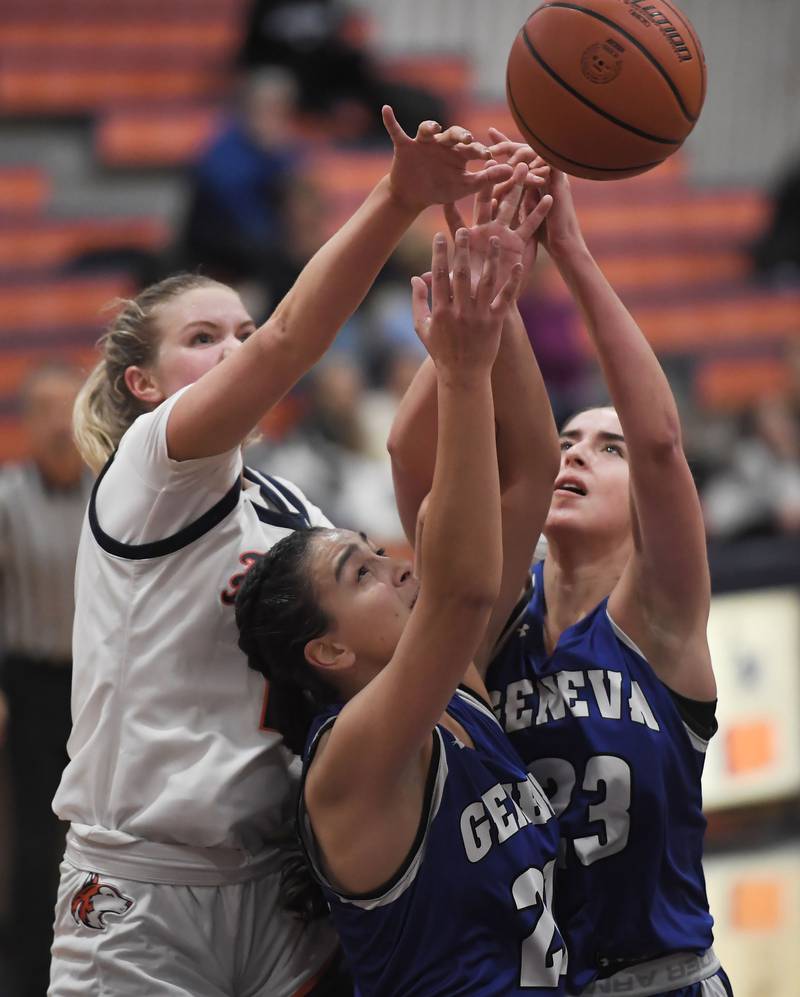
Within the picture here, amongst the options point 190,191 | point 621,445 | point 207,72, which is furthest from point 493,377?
point 207,72

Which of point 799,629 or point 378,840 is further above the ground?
point 378,840

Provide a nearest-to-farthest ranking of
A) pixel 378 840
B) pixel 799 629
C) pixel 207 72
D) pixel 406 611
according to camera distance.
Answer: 1. pixel 378 840
2. pixel 406 611
3. pixel 799 629
4. pixel 207 72

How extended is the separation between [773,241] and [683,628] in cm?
779

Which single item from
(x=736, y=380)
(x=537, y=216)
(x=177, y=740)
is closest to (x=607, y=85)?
(x=537, y=216)

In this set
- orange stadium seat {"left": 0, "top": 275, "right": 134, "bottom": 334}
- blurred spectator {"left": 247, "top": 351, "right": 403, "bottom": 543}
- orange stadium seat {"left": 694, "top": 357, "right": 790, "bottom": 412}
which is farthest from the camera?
orange stadium seat {"left": 694, "top": 357, "right": 790, "bottom": 412}

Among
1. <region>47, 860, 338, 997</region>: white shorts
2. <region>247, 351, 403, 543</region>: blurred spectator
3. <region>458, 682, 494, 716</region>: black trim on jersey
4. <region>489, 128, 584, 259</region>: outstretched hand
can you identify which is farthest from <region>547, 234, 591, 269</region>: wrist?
<region>247, 351, 403, 543</region>: blurred spectator

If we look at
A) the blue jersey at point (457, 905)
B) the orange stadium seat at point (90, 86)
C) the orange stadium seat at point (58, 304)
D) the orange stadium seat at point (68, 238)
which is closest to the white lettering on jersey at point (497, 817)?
the blue jersey at point (457, 905)

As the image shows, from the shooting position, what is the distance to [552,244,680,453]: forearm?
8.18 ft

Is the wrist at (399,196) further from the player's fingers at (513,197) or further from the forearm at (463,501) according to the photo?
the forearm at (463,501)

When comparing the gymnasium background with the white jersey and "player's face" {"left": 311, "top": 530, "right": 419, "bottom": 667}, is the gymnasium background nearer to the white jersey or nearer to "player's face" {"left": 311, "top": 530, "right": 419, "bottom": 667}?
the white jersey

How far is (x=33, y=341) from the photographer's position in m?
7.99

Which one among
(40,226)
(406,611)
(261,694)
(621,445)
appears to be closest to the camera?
(406,611)

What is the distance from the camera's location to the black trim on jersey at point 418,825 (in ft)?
7.42

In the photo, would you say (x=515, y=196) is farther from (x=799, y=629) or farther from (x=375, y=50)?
(x=375, y=50)
